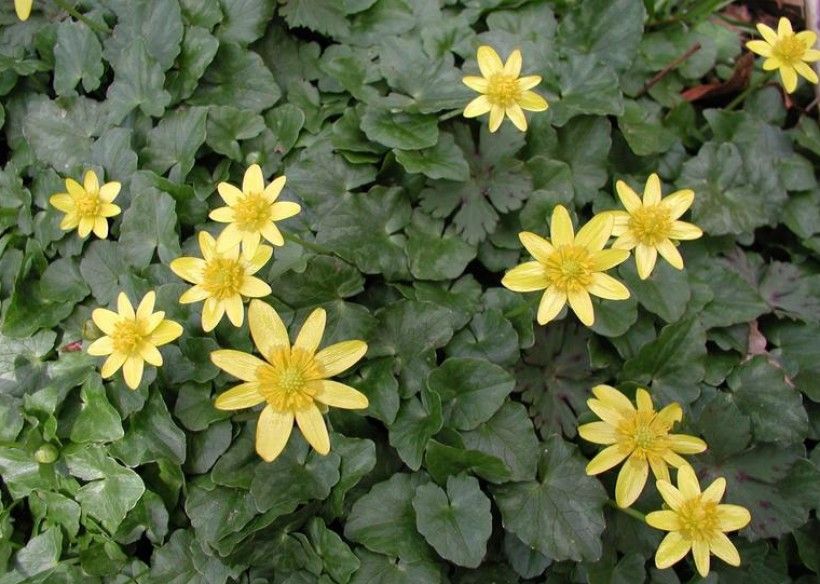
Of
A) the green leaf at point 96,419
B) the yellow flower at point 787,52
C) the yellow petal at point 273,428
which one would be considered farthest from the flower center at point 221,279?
the yellow flower at point 787,52

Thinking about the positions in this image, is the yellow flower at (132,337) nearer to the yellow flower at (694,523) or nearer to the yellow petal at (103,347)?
the yellow petal at (103,347)

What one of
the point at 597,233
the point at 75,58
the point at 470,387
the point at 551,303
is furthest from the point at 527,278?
the point at 75,58

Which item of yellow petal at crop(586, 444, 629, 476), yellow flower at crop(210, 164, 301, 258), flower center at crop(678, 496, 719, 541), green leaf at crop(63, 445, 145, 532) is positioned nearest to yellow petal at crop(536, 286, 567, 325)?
yellow petal at crop(586, 444, 629, 476)

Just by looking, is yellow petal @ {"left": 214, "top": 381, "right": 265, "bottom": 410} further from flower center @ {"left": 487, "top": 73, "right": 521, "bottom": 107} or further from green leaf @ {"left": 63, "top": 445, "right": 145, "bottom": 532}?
flower center @ {"left": 487, "top": 73, "right": 521, "bottom": 107}

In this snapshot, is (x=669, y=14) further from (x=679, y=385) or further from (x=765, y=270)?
(x=679, y=385)

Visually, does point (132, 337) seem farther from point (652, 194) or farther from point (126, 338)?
point (652, 194)

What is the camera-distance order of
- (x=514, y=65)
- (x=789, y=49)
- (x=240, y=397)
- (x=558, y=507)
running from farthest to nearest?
(x=789, y=49)
(x=514, y=65)
(x=558, y=507)
(x=240, y=397)

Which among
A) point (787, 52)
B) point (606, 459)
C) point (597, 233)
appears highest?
point (787, 52)

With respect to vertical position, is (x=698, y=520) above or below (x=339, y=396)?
below
